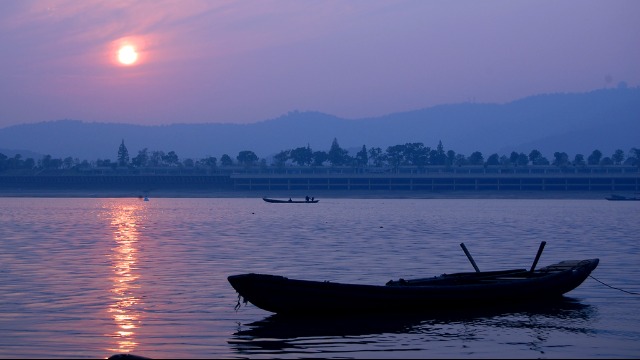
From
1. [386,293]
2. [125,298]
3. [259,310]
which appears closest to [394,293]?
[386,293]

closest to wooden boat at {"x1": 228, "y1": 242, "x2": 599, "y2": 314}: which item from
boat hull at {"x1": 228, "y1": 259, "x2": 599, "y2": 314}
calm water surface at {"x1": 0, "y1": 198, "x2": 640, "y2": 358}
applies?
boat hull at {"x1": 228, "y1": 259, "x2": 599, "y2": 314}

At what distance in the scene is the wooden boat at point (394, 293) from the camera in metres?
26.5

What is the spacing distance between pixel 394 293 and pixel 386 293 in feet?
0.79

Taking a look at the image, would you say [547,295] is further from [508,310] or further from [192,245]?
[192,245]

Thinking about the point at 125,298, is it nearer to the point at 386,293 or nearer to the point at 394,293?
the point at 386,293

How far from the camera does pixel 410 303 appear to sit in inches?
1088

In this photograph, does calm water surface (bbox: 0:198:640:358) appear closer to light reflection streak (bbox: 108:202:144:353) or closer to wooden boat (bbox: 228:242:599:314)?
light reflection streak (bbox: 108:202:144:353)

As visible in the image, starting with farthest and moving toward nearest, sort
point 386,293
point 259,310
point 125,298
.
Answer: point 125,298, point 259,310, point 386,293

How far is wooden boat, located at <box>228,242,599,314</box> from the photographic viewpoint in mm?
26453

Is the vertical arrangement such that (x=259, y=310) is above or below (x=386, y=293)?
below

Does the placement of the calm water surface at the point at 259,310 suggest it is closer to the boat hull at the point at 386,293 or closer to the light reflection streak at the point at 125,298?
the light reflection streak at the point at 125,298

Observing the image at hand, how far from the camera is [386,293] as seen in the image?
27219 millimetres

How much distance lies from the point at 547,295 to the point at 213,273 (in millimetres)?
13151

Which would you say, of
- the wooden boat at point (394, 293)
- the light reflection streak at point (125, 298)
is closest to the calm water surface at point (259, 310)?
the light reflection streak at point (125, 298)
